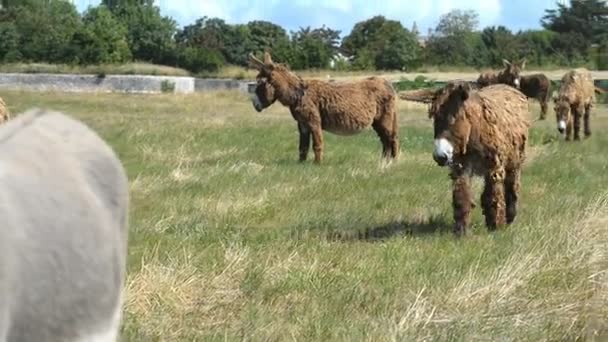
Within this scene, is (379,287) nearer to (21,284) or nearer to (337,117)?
(21,284)

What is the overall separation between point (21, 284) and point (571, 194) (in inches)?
454

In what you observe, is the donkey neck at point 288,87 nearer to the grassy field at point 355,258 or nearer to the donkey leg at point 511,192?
the grassy field at point 355,258

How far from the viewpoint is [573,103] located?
87.8 ft

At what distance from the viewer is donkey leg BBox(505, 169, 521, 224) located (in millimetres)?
11918

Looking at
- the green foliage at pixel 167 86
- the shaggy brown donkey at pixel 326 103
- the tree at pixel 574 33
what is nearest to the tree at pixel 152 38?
the green foliage at pixel 167 86

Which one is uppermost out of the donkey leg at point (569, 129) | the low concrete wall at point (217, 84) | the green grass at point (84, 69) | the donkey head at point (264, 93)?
the donkey head at point (264, 93)

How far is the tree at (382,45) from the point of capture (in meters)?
90.9

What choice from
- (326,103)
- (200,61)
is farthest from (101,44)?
(326,103)

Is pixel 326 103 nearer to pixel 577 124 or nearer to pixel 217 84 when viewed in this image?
pixel 577 124

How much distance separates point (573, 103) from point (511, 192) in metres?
15.5

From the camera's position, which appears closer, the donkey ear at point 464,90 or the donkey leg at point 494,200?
the donkey ear at point 464,90

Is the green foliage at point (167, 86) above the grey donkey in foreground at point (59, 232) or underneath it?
underneath

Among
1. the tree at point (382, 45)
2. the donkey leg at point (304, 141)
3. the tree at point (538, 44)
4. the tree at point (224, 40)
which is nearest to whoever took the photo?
the donkey leg at point (304, 141)

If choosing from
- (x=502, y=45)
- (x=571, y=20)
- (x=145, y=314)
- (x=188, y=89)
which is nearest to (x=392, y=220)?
(x=145, y=314)
